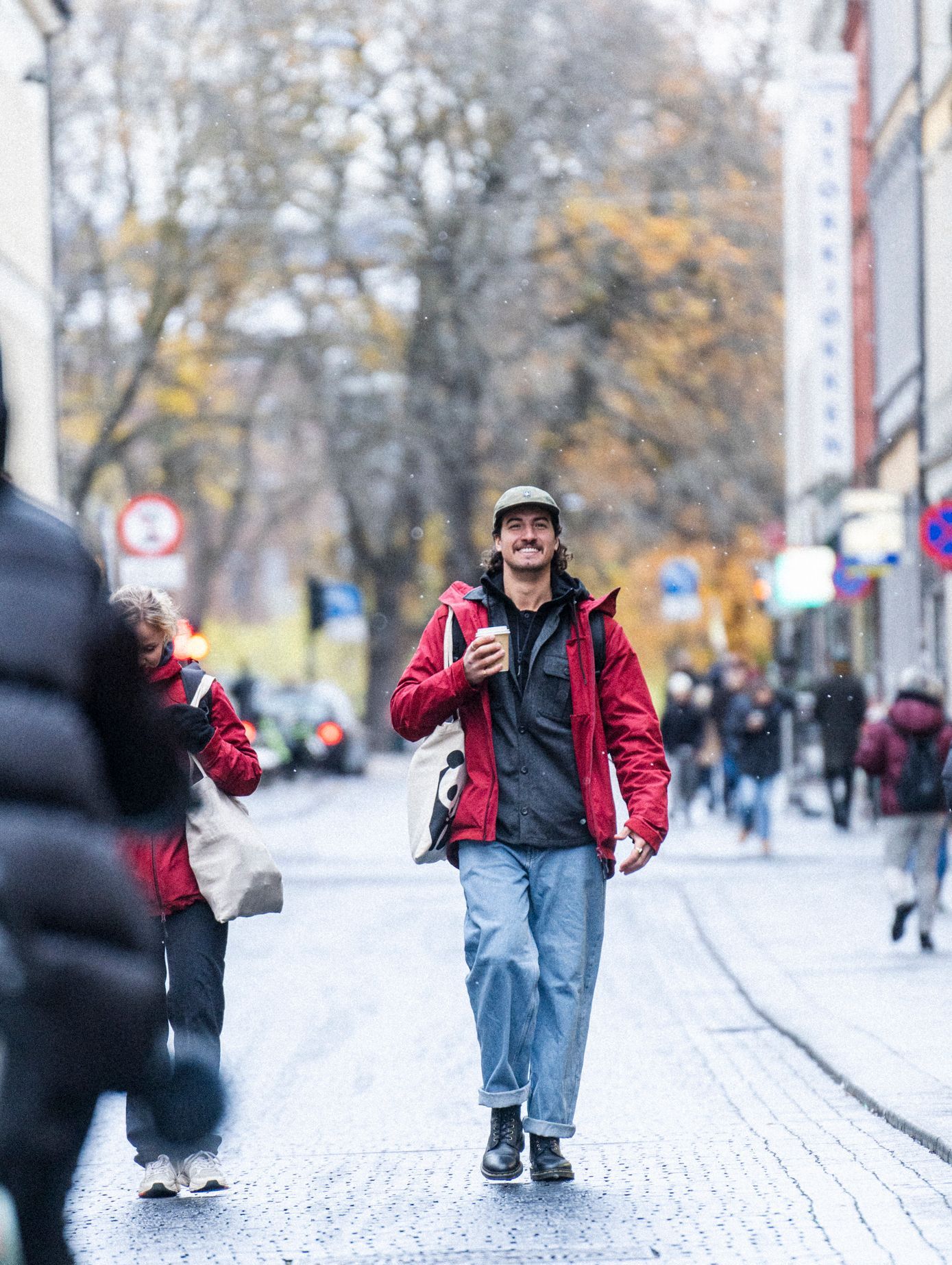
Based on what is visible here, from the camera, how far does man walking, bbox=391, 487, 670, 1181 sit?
21.8ft

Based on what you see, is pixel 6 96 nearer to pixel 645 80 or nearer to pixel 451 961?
pixel 645 80

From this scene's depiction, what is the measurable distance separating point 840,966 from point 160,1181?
239 inches

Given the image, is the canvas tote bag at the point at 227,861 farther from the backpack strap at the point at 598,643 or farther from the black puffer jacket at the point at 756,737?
the black puffer jacket at the point at 756,737

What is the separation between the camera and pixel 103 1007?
304cm

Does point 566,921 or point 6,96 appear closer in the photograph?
point 566,921

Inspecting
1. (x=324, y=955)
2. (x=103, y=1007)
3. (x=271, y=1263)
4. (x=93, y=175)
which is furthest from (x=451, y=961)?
(x=93, y=175)

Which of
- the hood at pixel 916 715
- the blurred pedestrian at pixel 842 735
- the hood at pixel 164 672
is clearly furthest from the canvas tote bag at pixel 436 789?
the blurred pedestrian at pixel 842 735

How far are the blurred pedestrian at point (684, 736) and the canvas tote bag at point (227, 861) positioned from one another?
1914 centimetres

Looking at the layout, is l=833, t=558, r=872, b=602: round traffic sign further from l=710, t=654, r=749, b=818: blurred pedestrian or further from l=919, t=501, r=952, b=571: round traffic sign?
l=919, t=501, r=952, b=571: round traffic sign

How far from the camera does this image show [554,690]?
6.78 m

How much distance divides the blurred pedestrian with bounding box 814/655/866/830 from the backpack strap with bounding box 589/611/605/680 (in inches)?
672

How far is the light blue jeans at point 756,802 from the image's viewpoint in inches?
845

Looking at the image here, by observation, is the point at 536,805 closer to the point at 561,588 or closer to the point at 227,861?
the point at 561,588

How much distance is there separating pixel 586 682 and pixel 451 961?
21.3ft
